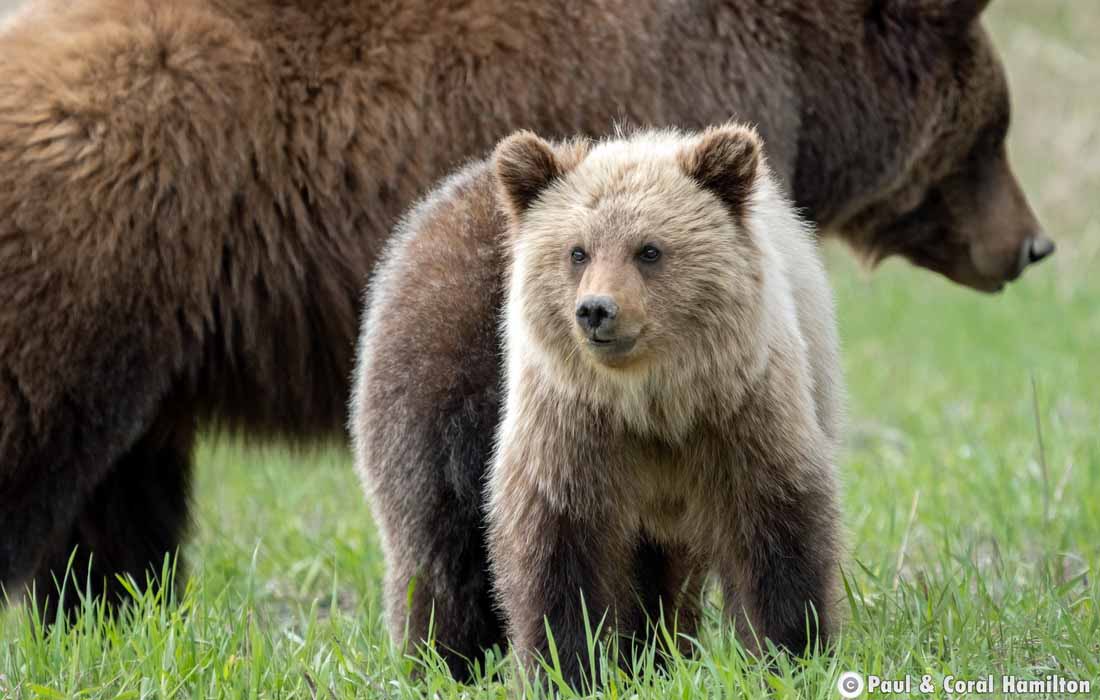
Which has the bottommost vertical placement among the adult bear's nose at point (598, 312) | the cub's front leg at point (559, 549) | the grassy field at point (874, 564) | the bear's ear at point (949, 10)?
the grassy field at point (874, 564)

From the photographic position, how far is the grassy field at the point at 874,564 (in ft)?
13.0

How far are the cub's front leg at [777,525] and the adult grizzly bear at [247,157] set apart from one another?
5.63 feet

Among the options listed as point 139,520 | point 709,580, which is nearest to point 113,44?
point 139,520

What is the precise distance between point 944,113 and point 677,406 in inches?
114

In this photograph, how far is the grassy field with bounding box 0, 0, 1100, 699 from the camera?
3.97m

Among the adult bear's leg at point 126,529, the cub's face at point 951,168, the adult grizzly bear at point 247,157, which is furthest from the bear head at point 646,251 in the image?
the cub's face at point 951,168

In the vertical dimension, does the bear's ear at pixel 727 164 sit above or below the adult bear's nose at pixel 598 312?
above

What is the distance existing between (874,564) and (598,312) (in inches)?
92.8

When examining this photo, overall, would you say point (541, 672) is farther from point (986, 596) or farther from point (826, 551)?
point (986, 596)

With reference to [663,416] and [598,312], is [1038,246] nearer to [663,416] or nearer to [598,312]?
[663,416]

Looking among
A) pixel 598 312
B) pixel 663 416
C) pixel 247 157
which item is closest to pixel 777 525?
pixel 663 416

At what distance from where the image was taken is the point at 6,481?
15.3 feet

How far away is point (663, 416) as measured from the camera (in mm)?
3904

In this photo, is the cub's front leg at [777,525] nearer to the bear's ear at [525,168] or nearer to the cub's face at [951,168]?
the bear's ear at [525,168]
